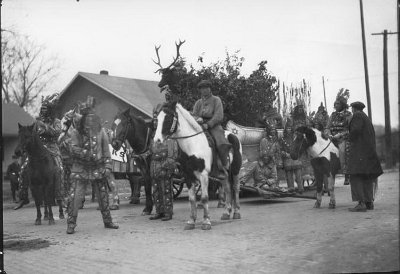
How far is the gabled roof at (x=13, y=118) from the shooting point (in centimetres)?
652

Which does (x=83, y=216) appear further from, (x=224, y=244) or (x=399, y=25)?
(x=399, y=25)

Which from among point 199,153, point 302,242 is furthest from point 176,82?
point 302,242

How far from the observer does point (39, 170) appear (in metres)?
8.61

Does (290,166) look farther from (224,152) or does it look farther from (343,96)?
(343,96)

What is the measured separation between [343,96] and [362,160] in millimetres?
1652

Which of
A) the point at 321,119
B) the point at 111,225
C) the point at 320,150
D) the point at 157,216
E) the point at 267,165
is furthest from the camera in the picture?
the point at 267,165

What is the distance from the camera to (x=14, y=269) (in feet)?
16.8

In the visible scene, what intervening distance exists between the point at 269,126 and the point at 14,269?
23.2 ft

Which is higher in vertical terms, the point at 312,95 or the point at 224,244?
the point at 312,95

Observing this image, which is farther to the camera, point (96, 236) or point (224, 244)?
point (96, 236)

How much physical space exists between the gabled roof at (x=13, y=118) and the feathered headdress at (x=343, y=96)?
477cm

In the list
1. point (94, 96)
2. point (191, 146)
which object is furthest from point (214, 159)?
point (94, 96)

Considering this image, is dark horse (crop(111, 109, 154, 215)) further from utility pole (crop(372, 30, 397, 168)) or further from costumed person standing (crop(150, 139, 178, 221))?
utility pole (crop(372, 30, 397, 168))

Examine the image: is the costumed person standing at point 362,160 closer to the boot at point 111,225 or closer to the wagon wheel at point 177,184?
the boot at point 111,225
